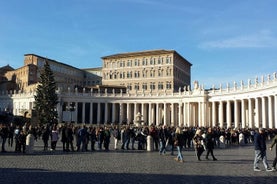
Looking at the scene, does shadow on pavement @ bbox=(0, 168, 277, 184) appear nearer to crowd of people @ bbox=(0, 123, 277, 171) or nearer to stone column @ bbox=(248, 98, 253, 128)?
crowd of people @ bbox=(0, 123, 277, 171)

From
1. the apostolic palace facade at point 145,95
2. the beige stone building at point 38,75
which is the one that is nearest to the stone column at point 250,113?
the apostolic palace facade at point 145,95

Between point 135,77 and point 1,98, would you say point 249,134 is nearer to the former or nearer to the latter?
point 135,77

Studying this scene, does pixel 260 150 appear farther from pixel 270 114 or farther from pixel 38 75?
pixel 38 75

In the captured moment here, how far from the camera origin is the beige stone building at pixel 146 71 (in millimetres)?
103812

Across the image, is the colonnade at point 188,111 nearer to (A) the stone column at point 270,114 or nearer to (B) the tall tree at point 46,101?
(A) the stone column at point 270,114

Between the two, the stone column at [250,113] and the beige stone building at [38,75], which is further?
the beige stone building at [38,75]

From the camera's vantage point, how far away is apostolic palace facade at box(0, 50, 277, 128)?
6672cm

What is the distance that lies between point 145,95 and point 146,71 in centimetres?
1797

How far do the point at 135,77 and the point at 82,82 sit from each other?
2796 cm

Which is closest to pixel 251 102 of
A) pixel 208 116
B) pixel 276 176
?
pixel 208 116

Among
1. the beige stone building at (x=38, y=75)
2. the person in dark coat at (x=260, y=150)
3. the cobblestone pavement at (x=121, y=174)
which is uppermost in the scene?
the beige stone building at (x=38, y=75)

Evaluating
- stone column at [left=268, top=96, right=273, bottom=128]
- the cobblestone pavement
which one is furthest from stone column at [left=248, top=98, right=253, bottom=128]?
the cobblestone pavement

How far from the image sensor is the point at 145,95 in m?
91.4

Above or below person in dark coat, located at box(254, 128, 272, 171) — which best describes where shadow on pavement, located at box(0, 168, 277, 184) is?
below
